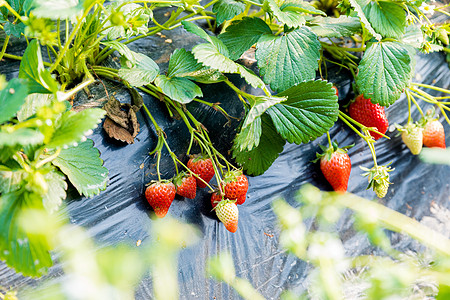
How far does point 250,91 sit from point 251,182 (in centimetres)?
27

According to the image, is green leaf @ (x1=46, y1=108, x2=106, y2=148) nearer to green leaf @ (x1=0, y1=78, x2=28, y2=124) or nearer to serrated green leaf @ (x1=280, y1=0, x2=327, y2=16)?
green leaf @ (x1=0, y1=78, x2=28, y2=124)

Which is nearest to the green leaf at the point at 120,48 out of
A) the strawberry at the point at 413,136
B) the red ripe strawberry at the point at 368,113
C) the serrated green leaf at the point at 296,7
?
the serrated green leaf at the point at 296,7

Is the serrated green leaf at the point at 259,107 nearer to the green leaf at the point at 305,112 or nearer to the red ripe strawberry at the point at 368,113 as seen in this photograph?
the green leaf at the point at 305,112

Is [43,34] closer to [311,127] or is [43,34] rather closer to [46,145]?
[46,145]

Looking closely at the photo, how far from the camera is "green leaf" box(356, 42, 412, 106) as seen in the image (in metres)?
1.07

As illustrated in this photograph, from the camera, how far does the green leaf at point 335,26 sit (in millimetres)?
1096

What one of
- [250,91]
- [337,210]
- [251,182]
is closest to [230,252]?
[251,182]

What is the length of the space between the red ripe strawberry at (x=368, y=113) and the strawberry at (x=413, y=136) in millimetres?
103

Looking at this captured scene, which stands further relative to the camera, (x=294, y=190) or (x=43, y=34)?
(x=294, y=190)

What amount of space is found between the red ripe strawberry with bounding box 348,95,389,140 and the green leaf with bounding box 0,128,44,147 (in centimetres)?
98

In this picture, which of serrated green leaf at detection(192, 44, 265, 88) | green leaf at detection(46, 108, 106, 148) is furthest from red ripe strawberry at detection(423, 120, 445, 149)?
green leaf at detection(46, 108, 106, 148)

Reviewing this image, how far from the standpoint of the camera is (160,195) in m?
0.92

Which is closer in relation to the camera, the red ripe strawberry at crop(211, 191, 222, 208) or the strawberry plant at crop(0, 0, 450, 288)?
the strawberry plant at crop(0, 0, 450, 288)

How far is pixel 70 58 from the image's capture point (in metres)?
0.92
